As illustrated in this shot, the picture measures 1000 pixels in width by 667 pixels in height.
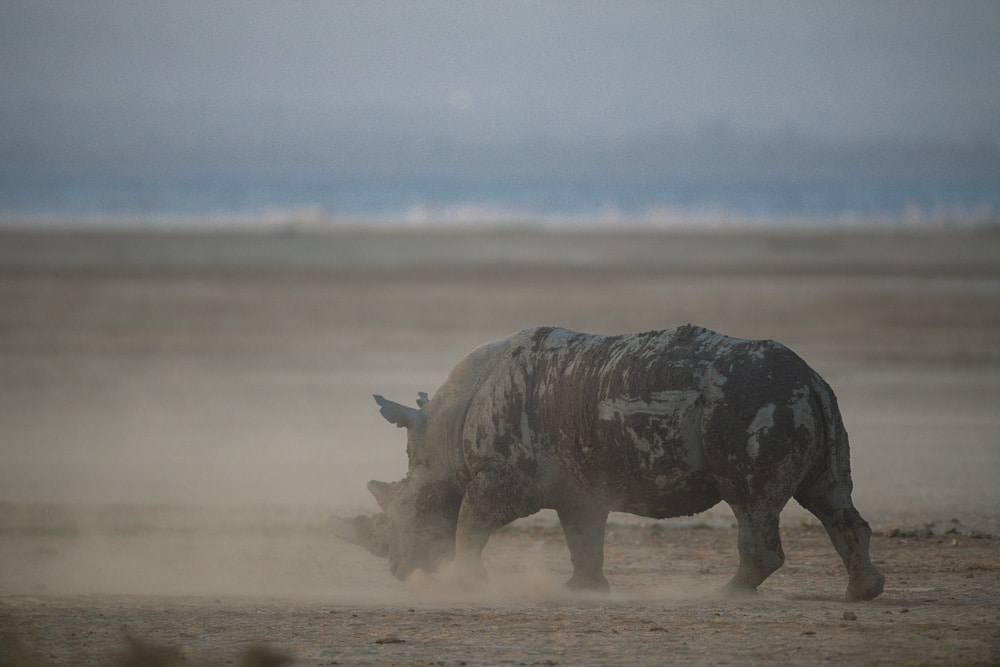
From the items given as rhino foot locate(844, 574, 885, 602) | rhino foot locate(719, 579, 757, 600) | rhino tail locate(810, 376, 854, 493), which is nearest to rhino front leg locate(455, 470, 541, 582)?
rhino foot locate(719, 579, 757, 600)

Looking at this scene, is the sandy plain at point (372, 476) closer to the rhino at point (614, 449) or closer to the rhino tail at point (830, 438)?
the rhino at point (614, 449)

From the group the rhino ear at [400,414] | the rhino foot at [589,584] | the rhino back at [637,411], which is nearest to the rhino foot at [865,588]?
the rhino back at [637,411]

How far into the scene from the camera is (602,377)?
1045 cm

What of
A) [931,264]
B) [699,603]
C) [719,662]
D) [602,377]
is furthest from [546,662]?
Answer: [931,264]

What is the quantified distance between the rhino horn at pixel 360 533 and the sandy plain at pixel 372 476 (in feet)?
1.02

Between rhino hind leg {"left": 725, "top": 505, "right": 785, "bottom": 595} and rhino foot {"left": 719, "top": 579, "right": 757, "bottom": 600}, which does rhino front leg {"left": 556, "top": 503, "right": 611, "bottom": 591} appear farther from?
rhino hind leg {"left": 725, "top": 505, "right": 785, "bottom": 595}

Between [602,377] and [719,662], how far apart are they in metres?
2.99

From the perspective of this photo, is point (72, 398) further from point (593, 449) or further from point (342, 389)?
point (593, 449)

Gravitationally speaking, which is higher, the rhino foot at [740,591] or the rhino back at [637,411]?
the rhino back at [637,411]

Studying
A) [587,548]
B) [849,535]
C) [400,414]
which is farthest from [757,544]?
[400,414]

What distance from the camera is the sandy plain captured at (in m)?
8.84

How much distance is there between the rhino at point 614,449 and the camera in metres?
9.70

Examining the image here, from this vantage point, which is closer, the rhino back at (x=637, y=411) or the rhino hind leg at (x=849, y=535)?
the rhino back at (x=637, y=411)

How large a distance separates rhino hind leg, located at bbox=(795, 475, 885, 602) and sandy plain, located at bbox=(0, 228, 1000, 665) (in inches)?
5.8
